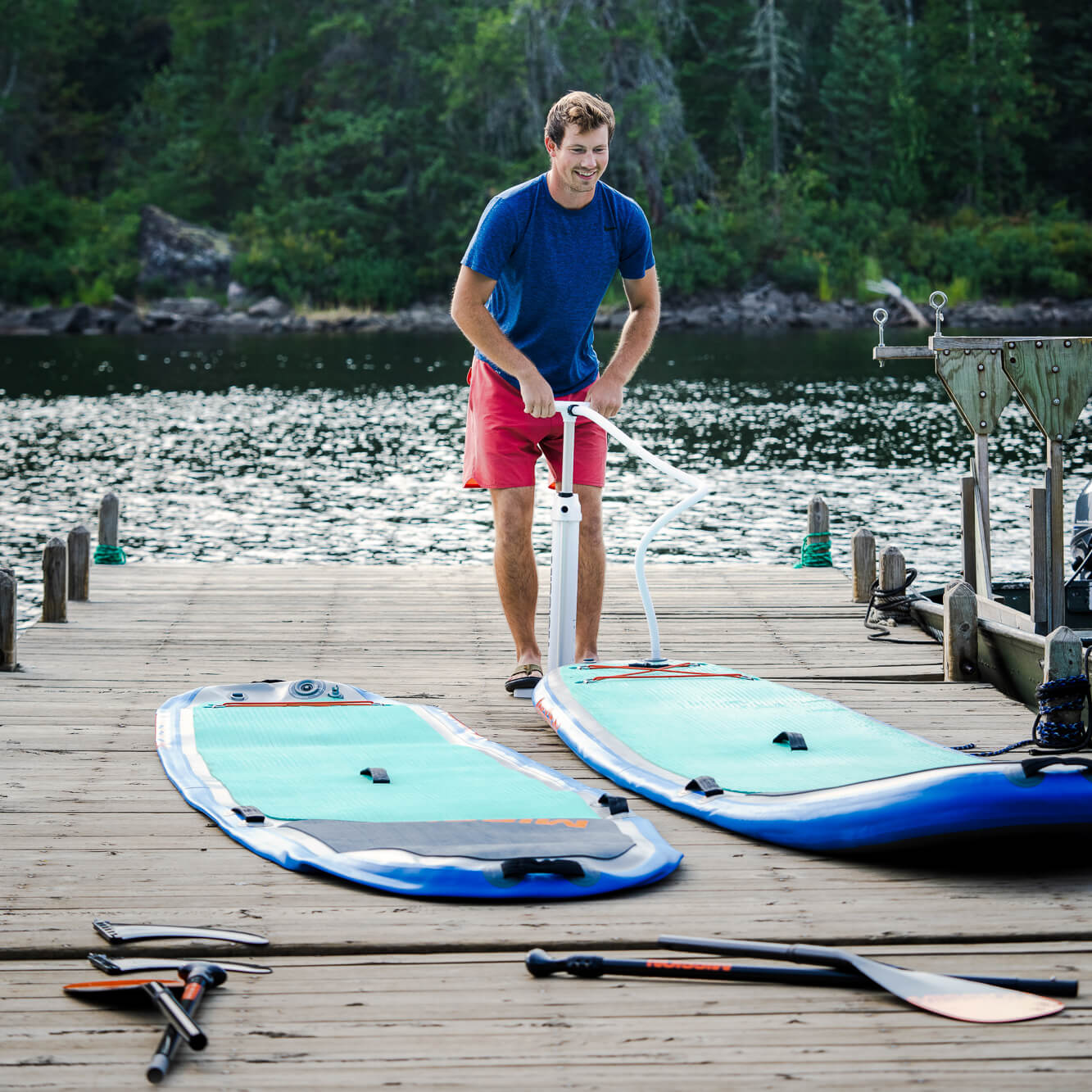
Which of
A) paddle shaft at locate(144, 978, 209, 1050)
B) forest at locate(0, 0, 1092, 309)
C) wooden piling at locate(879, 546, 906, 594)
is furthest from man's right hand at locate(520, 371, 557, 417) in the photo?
forest at locate(0, 0, 1092, 309)

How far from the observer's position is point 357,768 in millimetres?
3725

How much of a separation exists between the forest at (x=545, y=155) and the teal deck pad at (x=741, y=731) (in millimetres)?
40767

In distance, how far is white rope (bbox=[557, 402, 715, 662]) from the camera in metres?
4.37

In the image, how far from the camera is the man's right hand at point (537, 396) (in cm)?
466

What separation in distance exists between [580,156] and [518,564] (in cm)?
131

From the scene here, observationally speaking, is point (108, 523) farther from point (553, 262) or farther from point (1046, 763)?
point (1046, 763)

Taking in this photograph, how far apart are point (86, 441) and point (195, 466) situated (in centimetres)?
243

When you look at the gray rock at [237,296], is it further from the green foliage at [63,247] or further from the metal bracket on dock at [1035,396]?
the metal bracket on dock at [1035,396]

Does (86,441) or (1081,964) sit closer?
(1081,964)

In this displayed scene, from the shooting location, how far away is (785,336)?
38438 millimetres

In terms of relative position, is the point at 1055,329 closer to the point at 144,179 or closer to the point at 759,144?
the point at 759,144

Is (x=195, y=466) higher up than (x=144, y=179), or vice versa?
(x=144, y=179)

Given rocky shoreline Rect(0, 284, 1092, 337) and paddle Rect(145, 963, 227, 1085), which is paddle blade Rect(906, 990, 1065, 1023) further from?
rocky shoreline Rect(0, 284, 1092, 337)

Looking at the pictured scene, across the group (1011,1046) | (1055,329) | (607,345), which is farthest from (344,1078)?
(1055,329)
